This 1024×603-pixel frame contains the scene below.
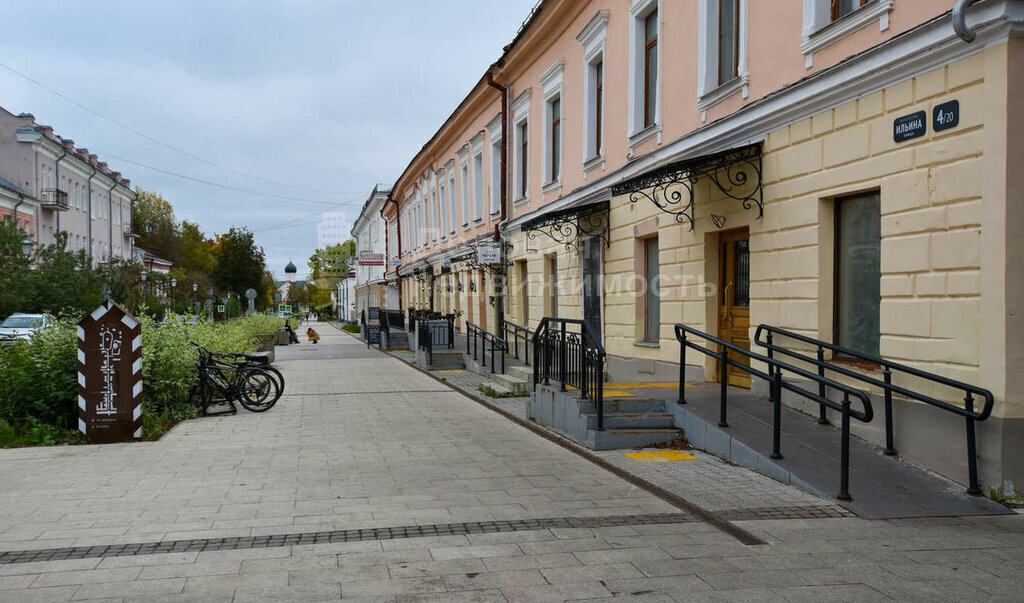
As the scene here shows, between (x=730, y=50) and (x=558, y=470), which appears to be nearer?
(x=558, y=470)

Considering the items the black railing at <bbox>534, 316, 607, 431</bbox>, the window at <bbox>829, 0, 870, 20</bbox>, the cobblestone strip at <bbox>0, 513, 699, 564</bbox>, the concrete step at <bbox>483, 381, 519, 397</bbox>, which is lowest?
the concrete step at <bbox>483, 381, 519, 397</bbox>

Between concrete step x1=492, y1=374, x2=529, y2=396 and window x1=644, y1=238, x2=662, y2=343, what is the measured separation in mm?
2306

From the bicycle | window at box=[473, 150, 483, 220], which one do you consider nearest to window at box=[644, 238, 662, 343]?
the bicycle

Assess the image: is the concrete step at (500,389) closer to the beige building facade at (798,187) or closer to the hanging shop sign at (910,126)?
the beige building facade at (798,187)

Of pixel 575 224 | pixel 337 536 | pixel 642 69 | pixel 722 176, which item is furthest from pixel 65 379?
pixel 642 69

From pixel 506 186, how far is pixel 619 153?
25.6 feet

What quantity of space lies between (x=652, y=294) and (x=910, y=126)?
637 cm

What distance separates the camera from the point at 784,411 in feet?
27.2

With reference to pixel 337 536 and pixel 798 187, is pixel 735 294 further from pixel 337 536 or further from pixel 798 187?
pixel 337 536

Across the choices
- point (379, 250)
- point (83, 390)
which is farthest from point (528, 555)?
point (379, 250)

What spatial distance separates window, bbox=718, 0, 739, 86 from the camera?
33.9 feet

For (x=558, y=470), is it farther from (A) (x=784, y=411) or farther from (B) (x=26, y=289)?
(B) (x=26, y=289)

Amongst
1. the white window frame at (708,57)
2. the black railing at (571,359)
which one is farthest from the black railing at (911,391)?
the white window frame at (708,57)

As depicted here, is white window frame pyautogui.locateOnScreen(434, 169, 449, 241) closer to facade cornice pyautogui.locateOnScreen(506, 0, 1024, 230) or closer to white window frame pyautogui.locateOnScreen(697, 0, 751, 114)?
facade cornice pyautogui.locateOnScreen(506, 0, 1024, 230)
